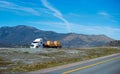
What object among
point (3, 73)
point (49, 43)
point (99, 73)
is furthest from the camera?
point (49, 43)

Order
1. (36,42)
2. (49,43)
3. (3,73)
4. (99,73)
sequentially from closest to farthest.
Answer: (3,73), (99,73), (36,42), (49,43)

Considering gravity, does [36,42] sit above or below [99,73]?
above

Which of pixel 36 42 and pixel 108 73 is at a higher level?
pixel 36 42

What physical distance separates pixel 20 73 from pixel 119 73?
674 cm

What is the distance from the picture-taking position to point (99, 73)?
54.0 feet

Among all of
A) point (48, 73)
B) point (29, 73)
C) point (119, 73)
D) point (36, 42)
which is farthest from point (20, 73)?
point (36, 42)

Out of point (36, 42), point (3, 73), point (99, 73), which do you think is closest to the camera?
point (3, 73)

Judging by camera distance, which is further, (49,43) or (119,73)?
(49,43)

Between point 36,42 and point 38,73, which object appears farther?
point 36,42

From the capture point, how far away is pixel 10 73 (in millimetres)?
15414

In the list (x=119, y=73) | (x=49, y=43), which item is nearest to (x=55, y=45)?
(x=49, y=43)

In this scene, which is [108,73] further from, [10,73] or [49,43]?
[49,43]

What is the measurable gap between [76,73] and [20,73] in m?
3.64

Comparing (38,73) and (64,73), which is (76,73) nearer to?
(64,73)
